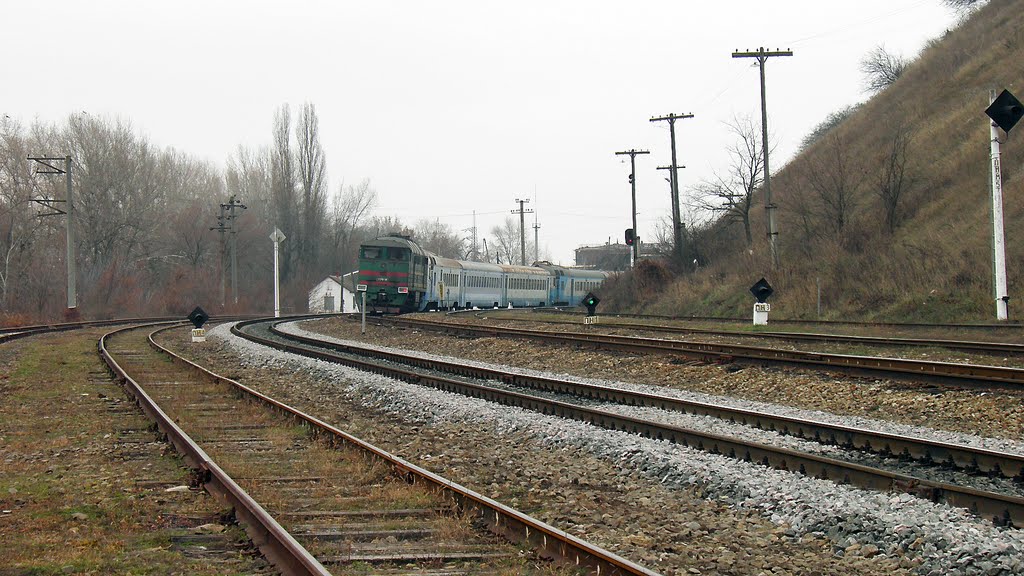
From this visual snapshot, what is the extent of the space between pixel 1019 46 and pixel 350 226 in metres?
60.5

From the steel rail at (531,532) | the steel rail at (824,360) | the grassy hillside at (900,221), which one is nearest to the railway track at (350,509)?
the steel rail at (531,532)

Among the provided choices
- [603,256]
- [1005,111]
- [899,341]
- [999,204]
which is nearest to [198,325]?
[899,341]

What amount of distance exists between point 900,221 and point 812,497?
30984mm

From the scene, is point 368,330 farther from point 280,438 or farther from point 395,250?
point 280,438

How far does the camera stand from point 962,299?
25391 mm

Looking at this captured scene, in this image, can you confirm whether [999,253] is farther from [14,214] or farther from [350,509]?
[14,214]

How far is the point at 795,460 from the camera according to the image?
7.79m

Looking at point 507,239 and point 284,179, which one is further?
point 507,239

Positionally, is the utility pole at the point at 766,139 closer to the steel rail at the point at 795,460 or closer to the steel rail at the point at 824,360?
the steel rail at the point at 824,360

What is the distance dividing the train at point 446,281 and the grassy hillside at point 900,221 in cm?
777

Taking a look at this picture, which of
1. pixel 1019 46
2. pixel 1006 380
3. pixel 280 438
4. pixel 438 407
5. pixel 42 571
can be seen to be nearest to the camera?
pixel 42 571

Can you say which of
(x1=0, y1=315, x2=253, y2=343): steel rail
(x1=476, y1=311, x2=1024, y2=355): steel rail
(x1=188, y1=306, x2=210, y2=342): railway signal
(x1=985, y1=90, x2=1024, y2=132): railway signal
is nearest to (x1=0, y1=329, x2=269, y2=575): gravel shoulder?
(x1=476, y1=311, x2=1024, y2=355): steel rail

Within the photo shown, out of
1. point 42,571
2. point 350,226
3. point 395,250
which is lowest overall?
point 42,571

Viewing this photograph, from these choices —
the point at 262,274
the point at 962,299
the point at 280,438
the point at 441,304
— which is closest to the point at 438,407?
the point at 280,438
